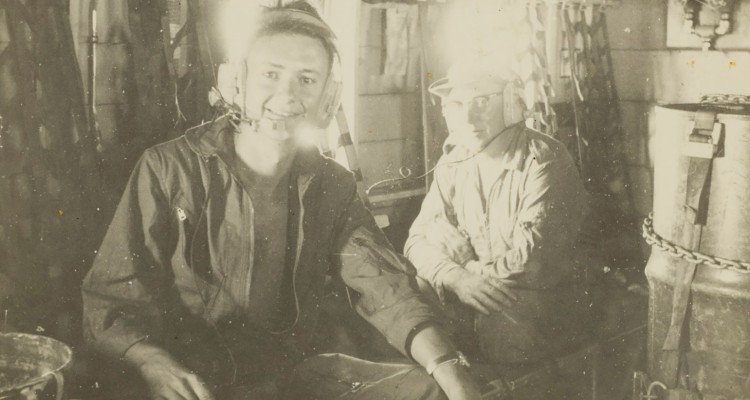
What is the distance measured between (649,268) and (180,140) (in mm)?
1547

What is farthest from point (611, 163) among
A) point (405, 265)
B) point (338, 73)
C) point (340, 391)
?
point (340, 391)

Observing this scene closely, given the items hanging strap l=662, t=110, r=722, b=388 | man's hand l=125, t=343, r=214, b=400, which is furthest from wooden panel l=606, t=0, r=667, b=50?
man's hand l=125, t=343, r=214, b=400

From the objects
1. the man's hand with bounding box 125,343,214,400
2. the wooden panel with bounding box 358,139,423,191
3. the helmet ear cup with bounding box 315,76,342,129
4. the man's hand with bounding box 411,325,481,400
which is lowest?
the man's hand with bounding box 411,325,481,400

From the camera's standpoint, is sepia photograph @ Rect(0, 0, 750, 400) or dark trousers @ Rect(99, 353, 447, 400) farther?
dark trousers @ Rect(99, 353, 447, 400)

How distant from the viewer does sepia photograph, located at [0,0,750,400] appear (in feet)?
6.43

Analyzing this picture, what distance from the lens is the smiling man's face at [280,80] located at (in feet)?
6.70

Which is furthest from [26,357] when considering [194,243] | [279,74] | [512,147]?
[512,147]

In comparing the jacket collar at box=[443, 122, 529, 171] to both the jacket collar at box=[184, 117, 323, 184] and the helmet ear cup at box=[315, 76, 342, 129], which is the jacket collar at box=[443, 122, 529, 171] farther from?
the jacket collar at box=[184, 117, 323, 184]

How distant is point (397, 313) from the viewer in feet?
7.30

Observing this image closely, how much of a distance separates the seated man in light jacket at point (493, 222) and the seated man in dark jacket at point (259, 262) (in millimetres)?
268

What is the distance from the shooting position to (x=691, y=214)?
7.61 feet

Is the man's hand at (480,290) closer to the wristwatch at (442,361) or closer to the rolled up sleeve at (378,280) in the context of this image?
the rolled up sleeve at (378,280)

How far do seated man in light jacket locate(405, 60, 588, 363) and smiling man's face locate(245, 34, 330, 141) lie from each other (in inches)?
22.7

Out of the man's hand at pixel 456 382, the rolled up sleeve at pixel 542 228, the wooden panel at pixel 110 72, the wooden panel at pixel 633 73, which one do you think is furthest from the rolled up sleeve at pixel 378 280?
the wooden panel at pixel 633 73
